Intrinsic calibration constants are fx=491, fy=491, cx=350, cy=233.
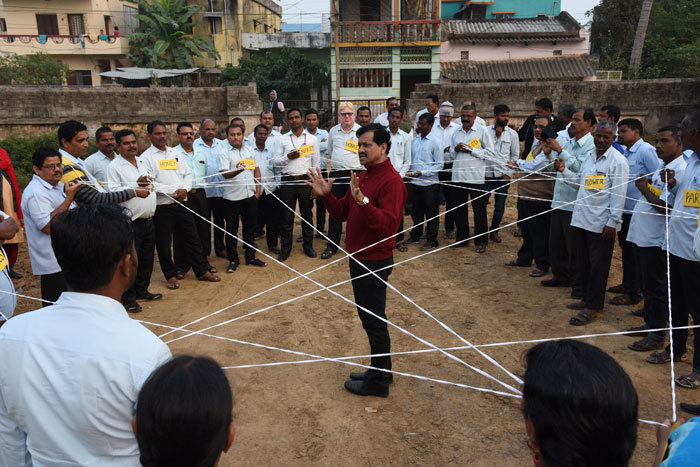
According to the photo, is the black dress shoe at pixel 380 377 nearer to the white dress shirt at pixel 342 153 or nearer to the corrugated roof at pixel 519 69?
the white dress shirt at pixel 342 153

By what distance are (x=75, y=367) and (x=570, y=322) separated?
4.72m

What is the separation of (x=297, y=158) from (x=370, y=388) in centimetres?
425

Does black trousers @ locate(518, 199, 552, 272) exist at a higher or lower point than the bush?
lower

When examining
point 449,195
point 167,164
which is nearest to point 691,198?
point 449,195

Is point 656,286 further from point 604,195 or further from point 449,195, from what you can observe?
point 449,195

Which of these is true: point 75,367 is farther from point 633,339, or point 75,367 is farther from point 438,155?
point 438,155

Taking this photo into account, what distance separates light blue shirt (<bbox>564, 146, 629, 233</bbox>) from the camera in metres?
4.88

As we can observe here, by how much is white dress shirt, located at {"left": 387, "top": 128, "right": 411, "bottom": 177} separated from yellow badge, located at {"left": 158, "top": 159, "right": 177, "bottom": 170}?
10.6 ft

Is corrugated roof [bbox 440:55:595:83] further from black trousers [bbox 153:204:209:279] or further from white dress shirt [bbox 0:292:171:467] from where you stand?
white dress shirt [bbox 0:292:171:467]

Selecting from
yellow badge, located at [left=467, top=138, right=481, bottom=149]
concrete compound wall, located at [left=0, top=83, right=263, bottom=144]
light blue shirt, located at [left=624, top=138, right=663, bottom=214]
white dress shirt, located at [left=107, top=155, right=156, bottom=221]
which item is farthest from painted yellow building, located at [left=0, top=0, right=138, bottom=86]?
light blue shirt, located at [left=624, top=138, right=663, bottom=214]

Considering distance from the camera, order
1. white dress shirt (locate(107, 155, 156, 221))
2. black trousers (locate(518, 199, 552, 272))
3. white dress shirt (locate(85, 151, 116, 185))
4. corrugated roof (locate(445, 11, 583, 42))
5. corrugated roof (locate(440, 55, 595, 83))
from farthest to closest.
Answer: corrugated roof (locate(445, 11, 583, 42)) < corrugated roof (locate(440, 55, 595, 83)) < black trousers (locate(518, 199, 552, 272)) < white dress shirt (locate(85, 151, 116, 185)) < white dress shirt (locate(107, 155, 156, 221))

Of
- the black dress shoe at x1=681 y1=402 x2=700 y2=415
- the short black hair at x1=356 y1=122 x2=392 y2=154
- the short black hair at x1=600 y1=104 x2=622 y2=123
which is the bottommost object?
the black dress shoe at x1=681 y1=402 x2=700 y2=415

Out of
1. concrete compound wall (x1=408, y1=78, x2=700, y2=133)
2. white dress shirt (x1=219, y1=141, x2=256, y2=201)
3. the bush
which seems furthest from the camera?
concrete compound wall (x1=408, y1=78, x2=700, y2=133)

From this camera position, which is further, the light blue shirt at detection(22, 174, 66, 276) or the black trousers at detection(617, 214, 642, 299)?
the black trousers at detection(617, 214, 642, 299)
